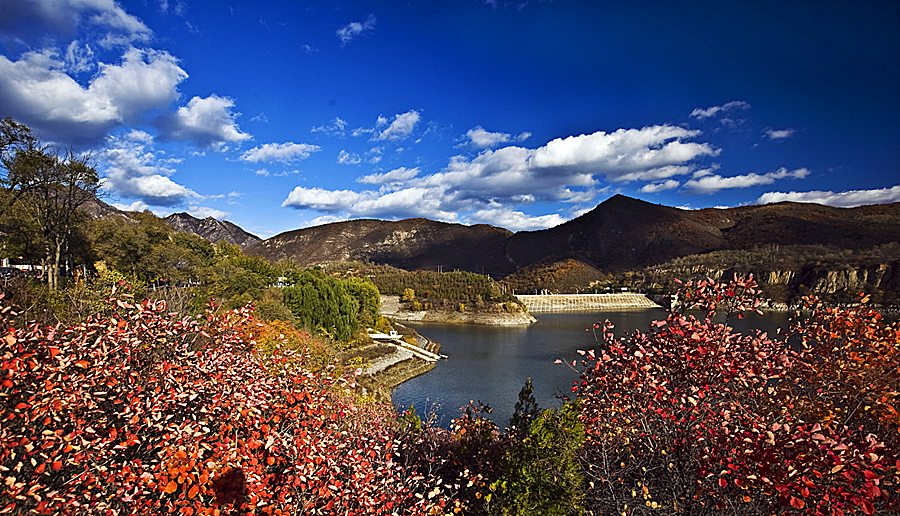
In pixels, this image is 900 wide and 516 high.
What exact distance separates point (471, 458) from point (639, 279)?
422ft

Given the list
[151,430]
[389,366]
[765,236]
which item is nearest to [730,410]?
[151,430]

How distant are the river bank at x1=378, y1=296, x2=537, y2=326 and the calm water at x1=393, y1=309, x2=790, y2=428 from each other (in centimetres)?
860

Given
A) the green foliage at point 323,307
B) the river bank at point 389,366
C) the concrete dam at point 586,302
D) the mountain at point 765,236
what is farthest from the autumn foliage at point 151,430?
the mountain at point 765,236

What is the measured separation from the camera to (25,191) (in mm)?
25156

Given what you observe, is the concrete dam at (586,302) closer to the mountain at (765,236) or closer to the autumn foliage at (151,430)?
the mountain at (765,236)

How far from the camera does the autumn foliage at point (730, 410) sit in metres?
3.67

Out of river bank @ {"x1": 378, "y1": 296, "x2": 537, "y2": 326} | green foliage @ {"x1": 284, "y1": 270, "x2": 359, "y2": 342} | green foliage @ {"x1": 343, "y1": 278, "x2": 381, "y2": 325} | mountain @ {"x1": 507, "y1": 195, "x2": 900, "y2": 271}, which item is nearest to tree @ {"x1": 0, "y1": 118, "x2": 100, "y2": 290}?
green foliage @ {"x1": 284, "y1": 270, "x2": 359, "y2": 342}

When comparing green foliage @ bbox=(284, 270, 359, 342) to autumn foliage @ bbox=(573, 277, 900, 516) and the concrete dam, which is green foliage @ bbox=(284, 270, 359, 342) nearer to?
autumn foliage @ bbox=(573, 277, 900, 516)

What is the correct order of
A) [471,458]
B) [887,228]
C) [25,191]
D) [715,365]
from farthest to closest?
[887,228], [25,191], [471,458], [715,365]

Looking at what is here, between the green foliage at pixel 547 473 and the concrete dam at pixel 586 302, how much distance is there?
91.8 metres

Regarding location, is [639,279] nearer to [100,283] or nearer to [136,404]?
[100,283]

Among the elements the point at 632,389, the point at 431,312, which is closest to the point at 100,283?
the point at 632,389

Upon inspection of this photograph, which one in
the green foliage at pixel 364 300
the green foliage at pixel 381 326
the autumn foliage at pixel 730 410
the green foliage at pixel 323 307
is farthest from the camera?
the green foliage at pixel 381 326

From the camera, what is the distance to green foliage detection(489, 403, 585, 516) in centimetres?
514
